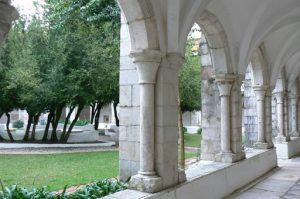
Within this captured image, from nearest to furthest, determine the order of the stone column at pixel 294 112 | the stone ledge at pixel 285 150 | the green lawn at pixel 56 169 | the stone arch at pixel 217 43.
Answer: the stone arch at pixel 217 43 < the green lawn at pixel 56 169 < the stone ledge at pixel 285 150 < the stone column at pixel 294 112

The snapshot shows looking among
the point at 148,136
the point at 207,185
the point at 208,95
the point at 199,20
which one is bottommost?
the point at 207,185

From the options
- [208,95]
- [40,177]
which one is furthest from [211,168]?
[40,177]

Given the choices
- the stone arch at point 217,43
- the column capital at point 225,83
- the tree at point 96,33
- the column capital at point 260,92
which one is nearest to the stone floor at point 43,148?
the tree at point 96,33

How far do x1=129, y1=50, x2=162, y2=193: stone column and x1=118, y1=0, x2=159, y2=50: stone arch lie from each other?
102 millimetres

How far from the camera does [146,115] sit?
3.02 metres

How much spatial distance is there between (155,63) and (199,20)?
1.71m

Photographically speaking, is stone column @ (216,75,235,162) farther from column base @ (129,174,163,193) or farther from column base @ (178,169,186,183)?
column base @ (129,174,163,193)

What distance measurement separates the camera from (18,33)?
1048 centimetres

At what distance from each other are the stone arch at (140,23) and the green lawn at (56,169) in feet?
11.9

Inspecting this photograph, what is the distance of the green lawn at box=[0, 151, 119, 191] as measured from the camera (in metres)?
6.25

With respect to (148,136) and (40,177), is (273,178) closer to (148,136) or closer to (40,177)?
(148,136)

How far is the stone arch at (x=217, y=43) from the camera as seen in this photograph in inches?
177

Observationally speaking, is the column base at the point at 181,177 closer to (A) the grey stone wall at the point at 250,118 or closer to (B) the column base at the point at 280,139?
(A) the grey stone wall at the point at 250,118

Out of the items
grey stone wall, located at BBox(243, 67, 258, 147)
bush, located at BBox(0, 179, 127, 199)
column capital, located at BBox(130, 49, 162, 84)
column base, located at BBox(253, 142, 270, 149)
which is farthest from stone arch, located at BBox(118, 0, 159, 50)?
grey stone wall, located at BBox(243, 67, 258, 147)
